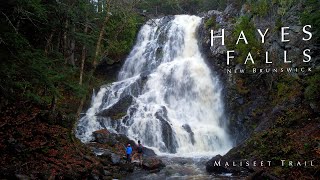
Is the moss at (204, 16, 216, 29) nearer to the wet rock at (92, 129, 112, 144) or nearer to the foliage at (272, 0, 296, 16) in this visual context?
the foliage at (272, 0, 296, 16)

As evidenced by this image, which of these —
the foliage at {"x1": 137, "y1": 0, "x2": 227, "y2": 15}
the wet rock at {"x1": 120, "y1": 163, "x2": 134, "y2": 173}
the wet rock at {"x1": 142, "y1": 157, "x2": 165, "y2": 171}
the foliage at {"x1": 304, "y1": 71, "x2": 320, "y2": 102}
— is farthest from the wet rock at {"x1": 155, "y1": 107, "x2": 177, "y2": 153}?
the foliage at {"x1": 137, "y1": 0, "x2": 227, "y2": 15}

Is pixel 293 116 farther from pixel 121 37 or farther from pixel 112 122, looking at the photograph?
pixel 121 37

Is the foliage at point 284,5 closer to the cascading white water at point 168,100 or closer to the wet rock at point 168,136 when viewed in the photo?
the cascading white water at point 168,100

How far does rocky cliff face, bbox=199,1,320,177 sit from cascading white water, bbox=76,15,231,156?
127 centimetres


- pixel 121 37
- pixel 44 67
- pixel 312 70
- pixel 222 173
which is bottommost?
pixel 222 173

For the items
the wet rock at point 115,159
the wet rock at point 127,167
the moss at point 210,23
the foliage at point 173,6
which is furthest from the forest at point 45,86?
the foliage at point 173,6

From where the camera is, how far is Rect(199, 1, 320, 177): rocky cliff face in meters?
13.0

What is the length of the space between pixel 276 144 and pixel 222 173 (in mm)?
2542

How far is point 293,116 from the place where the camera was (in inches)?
572

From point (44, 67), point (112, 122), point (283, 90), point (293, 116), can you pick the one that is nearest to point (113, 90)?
point (112, 122)

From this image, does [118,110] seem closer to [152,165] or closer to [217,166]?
[152,165]

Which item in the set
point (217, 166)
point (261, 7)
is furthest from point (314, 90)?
point (261, 7)

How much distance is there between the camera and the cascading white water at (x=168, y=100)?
19.5 m

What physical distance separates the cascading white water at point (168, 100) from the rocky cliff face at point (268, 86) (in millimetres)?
1268
